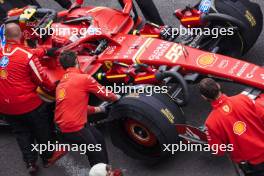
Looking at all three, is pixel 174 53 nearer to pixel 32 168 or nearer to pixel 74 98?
pixel 74 98

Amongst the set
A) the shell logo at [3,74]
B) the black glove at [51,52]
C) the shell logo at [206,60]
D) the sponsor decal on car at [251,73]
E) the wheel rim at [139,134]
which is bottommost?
the wheel rim at [139,134]

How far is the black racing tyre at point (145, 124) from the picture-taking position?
5391 millimetres

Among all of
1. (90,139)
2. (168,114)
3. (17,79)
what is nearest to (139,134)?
(168,114)

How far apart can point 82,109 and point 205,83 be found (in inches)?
58.3

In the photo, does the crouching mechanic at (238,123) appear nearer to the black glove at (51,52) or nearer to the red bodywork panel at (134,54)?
the red bodywork panel at (134,54)

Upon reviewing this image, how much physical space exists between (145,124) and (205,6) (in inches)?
75.9

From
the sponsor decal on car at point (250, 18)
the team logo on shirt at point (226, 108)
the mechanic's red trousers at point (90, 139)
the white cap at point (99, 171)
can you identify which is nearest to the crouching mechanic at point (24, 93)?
the mechanic's red trousers at point (90, 139)

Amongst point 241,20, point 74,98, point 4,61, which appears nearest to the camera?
point 74,98

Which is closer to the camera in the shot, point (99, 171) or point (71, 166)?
point (99, 171)

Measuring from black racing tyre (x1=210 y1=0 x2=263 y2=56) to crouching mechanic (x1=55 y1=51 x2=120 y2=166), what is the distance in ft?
6.67

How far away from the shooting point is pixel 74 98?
525 centimetres

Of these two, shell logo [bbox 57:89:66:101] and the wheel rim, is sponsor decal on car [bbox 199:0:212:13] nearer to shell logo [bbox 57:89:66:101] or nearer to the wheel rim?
the wheel rim

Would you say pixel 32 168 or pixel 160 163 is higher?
pixel 160 163

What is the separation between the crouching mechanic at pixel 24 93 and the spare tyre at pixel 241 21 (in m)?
2.31
